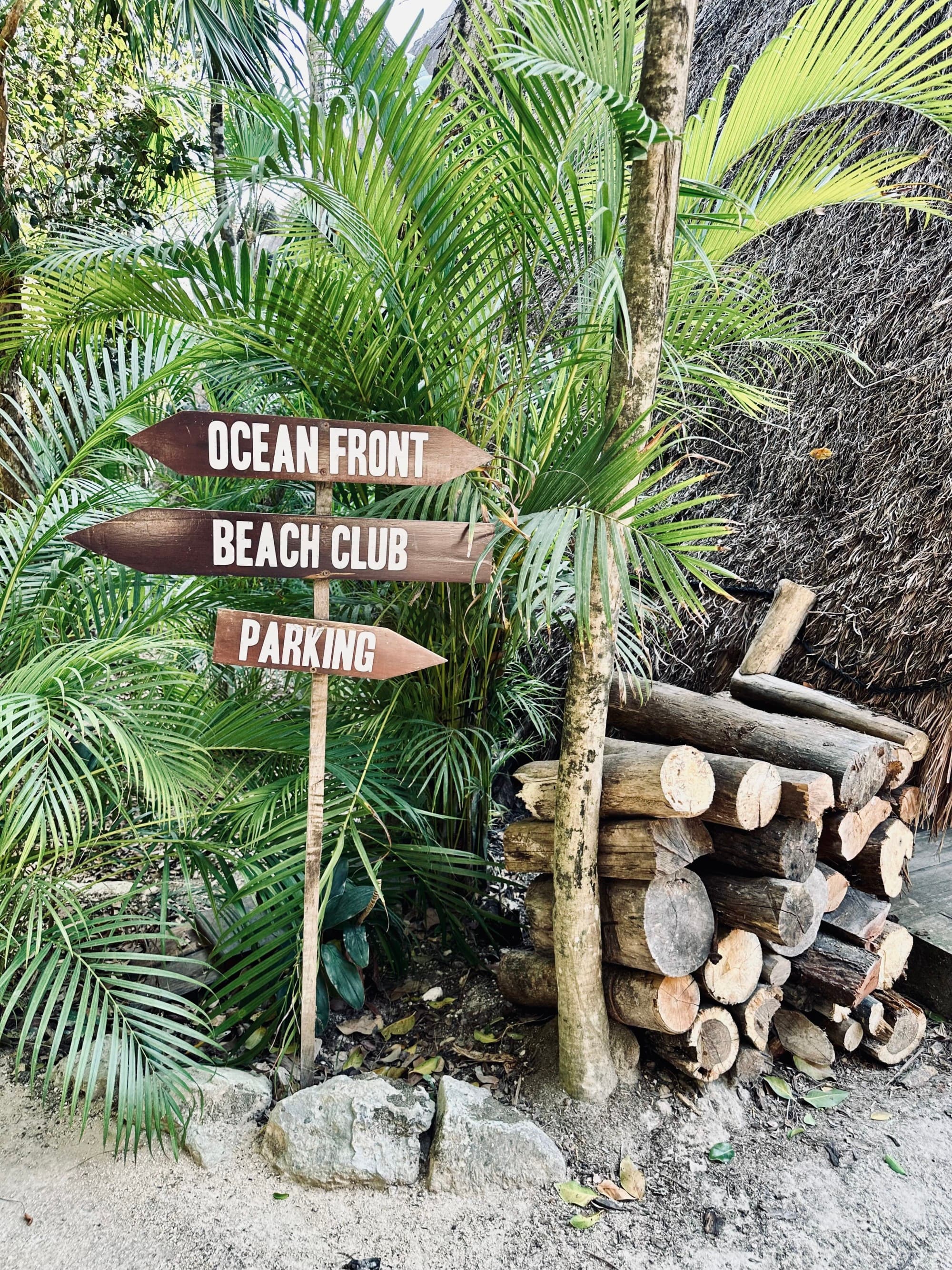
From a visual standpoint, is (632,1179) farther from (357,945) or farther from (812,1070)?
(357,945)

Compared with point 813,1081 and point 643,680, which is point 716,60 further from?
point 813,1081

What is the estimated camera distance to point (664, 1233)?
1.55 meters

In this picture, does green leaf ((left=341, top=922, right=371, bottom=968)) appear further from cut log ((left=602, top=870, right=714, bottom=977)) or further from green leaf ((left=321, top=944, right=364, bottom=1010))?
cut log ((left=602, top=870, right=714, bottom=977))

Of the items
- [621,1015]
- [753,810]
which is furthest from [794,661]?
[621,1015]

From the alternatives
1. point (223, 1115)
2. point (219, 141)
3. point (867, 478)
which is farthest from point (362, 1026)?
point (219, 141)

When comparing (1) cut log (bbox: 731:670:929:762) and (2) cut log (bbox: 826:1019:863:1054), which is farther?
(1) cut log (bbox: 731:670:929:762)

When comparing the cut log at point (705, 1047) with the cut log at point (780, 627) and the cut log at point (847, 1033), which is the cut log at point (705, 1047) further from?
Answer: the cut log at point (780, 627)

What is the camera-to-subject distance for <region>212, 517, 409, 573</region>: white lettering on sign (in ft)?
5.21

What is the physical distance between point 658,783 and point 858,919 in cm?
81

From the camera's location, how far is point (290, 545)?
1.60 meters

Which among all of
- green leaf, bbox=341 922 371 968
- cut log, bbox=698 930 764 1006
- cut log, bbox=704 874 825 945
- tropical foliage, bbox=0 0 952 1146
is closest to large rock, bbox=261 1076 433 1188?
tropical foliage, bbox=0 0 952 1146

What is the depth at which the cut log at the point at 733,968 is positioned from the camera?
1853 millimetres

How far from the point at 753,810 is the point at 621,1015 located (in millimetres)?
552

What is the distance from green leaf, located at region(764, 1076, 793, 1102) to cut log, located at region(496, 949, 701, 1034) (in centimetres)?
32
